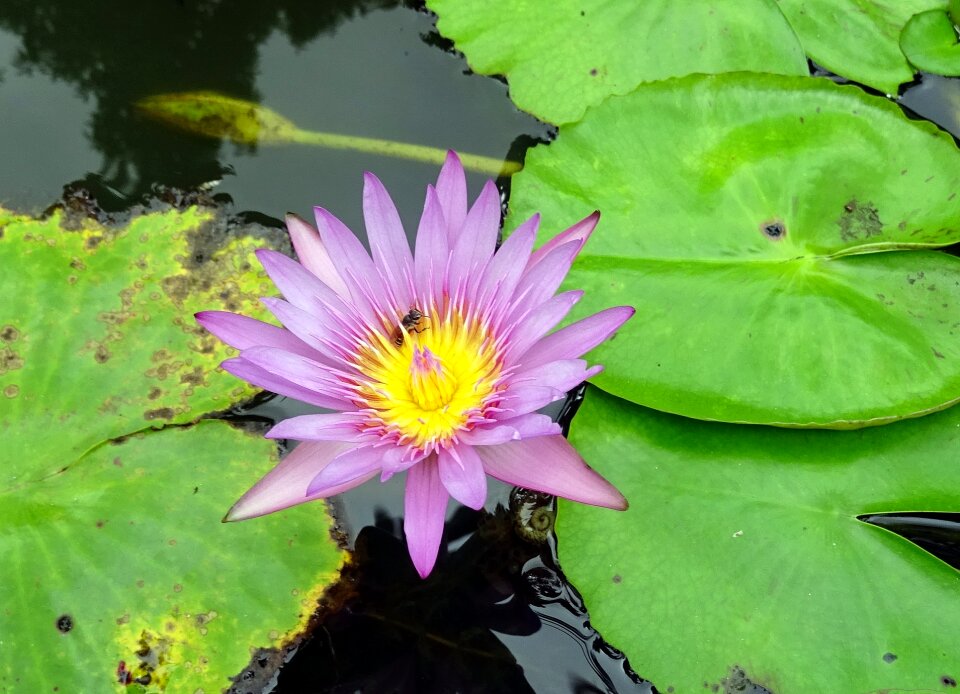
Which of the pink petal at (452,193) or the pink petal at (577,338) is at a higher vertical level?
the pink petal at (452,193)

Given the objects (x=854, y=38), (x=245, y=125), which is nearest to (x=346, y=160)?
(x=245, y=125)

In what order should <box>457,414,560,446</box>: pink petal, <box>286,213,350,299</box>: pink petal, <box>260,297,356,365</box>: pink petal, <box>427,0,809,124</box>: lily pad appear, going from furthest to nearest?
<box>427,0,809,124</box>: lily pad < <box>286,213,350,299</box>: pink petal < <box>260,297,356,365</box>: pink petal < <box>457,414,560,446</box>: pink petal

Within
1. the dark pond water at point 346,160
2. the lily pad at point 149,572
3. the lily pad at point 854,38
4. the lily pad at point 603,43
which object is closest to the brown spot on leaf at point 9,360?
the lily pad at point 149,572

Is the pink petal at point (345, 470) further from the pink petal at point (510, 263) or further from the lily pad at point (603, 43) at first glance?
the lily pad at point (603, 43)

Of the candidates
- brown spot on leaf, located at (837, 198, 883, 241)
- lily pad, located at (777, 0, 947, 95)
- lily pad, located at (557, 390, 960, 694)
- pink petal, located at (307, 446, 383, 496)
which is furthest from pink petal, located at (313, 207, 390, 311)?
lily pad, located at (777, 0, 947, 95)

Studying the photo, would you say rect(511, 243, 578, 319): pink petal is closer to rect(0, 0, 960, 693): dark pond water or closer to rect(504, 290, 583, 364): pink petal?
rect(504, 290, 583, 364): pink petal

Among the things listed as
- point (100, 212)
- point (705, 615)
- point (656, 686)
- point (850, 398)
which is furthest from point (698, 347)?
point (100, 212)
